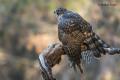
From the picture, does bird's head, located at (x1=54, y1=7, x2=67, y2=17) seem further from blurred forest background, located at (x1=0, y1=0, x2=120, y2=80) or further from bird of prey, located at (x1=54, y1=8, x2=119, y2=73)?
blurred forest background, located at (x1=0, y1=0, x2=120, y2=80)

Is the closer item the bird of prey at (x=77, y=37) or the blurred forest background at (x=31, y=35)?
the bird of prey at (x=77, y=37)

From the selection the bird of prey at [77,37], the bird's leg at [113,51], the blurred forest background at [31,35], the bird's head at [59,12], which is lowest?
the blurred forest background at [31,35]

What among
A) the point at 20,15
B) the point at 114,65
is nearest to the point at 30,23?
the point at 20,15

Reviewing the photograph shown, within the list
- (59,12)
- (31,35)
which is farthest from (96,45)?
(31,35)

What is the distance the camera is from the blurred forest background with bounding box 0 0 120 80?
7785 mm

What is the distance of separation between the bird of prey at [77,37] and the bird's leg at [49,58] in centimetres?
7

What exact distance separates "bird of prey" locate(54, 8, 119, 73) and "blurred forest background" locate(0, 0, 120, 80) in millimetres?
5380

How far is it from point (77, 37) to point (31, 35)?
7.44 meters

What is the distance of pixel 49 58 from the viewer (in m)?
2.20

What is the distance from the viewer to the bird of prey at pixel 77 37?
6.90 feet

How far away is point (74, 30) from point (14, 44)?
30.3 feet

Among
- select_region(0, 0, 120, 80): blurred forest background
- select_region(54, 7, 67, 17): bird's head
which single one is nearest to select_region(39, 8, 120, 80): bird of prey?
select_region(54, 7, 67, 17): bird's head

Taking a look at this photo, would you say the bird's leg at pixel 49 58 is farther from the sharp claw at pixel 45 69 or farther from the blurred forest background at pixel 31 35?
the blurred forest background at pixel 31 35

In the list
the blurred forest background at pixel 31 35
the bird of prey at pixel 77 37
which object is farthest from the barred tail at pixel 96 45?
the blurred forest background at pixel 31 35
